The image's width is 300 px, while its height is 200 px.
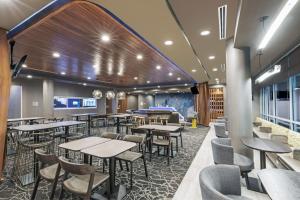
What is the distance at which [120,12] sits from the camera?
2.15 m

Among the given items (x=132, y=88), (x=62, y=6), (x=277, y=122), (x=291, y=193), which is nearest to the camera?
(x=291, y=193)

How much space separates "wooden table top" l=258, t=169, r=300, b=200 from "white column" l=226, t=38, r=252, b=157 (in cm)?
153

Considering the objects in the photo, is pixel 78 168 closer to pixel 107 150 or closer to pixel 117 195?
pixel 107 150

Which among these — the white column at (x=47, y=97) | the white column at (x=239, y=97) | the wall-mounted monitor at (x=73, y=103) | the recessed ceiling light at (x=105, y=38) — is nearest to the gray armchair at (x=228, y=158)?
the white column at (x=239, y=97)

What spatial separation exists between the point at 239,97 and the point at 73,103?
9698 mm

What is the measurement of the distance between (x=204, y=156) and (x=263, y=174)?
3053 millimetres

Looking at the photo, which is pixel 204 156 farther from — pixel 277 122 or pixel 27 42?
pixel 27 42

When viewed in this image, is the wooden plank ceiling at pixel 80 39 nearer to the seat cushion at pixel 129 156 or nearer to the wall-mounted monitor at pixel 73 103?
the seat cushion at pixel 129 156

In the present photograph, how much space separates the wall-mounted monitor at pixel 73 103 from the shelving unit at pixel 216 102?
883 cm


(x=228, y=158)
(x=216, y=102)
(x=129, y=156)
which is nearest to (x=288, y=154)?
(x=228, y=158)

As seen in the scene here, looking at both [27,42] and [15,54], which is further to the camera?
[15,54]

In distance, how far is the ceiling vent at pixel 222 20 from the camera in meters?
2.14

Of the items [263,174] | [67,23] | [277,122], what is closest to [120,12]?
[67,23]

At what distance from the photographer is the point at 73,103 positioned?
33.1 feet
